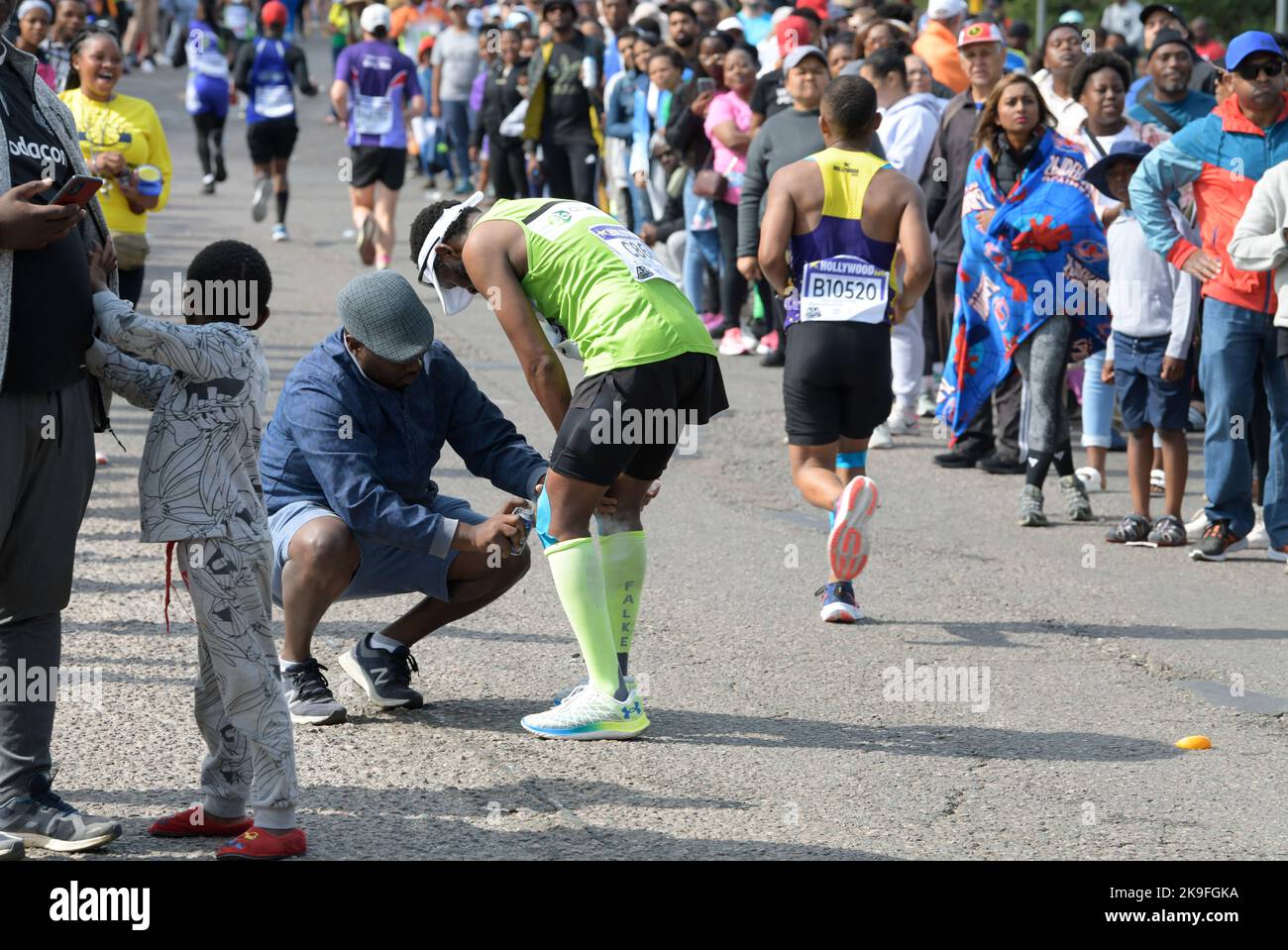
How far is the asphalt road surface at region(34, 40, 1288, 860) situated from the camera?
186 inches

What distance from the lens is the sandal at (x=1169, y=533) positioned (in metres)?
8.26

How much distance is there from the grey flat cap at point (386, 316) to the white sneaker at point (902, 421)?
5.69 m

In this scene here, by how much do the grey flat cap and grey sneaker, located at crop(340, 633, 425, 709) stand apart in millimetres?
986

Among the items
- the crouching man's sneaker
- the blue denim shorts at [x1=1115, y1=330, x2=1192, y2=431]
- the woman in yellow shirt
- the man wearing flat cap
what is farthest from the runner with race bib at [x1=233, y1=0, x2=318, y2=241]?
the man wearing flat cap

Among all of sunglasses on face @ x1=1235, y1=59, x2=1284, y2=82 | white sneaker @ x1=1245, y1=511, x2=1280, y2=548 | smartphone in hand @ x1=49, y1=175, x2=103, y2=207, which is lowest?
white sneaker @ x1=1245, y1=511, x2=1280, y2=548

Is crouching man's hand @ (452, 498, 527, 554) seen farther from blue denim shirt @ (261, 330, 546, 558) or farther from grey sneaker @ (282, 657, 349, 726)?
grey sneaker @ (282, 657, 349, 726)

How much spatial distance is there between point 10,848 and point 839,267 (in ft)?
13.2

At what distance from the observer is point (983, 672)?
20.7 ft

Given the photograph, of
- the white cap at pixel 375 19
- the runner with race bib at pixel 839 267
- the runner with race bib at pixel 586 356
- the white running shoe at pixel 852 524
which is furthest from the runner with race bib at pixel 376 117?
the runner with race bib at pixel 586 356

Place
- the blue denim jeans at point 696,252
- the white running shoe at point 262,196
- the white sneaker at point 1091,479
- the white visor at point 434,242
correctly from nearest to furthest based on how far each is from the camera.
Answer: the white visor at point 434,242
the white sneaker at point 1091,479
the blue denim jeans at point 696,252
the white running shoe at point 262,196

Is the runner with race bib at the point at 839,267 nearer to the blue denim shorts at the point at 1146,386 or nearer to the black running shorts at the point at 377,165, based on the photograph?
the blue denim shorts at the point at 1146,386

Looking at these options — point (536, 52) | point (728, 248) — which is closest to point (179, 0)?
point (536, 52)

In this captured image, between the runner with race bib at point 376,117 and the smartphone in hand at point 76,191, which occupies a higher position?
the runner with race bib at point 376,117

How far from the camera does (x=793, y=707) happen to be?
5.87 metres
